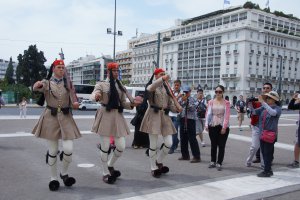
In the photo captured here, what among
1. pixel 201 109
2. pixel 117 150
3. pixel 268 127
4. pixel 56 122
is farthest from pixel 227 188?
pixel 201 109

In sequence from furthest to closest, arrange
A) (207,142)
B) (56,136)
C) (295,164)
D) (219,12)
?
1. (219,12)
2. (207,142)
3. (295,164)
4. (56,136)

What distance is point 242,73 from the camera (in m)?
80.0

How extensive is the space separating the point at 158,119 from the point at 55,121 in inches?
75.0

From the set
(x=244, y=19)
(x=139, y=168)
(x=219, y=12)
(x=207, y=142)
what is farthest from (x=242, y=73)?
(x=139, y=168)

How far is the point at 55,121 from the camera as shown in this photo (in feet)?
17.3

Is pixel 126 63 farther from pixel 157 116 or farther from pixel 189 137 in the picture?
pixel 157 116

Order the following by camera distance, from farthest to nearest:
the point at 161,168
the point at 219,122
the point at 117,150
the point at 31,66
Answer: the point at 31,66 → the point at 219,122 → the point at 161,168 → the point at 117,150

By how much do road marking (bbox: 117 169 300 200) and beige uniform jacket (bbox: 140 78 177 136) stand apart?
110 cm

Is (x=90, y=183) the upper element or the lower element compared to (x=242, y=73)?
lower

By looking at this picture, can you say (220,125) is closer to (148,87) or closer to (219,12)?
(148,87)

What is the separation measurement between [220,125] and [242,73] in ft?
249

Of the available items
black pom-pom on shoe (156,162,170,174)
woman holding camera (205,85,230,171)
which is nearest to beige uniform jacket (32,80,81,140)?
black pom-pom on shoe (156,162,170,174)

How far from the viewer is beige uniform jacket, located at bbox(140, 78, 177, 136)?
6157 mm

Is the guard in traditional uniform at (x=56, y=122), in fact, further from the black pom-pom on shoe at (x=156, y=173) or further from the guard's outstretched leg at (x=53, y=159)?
the black pom-pom on shoe at (x=156, y=173)
